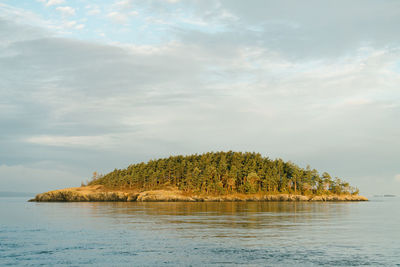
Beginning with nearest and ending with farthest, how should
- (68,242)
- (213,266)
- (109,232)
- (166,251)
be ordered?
(213,266), (166,251), (68,242), (109,232)

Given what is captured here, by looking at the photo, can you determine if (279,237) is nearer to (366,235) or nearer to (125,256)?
(366,235)

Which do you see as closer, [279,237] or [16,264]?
[16,264]

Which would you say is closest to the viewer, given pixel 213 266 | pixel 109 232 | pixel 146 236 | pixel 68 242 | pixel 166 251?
pixel 213 266

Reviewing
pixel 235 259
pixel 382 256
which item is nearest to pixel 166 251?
pixel 235 259

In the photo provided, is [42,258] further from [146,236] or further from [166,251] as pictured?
Answer: [146,236]

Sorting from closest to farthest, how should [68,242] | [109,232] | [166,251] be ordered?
1. [166,251]
2. [68,242]
3. [109,232]

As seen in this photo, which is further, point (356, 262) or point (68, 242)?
point (68, 242)

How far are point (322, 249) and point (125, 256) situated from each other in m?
20.1

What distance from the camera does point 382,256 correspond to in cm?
3506

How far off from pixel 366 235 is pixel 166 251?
2894cm

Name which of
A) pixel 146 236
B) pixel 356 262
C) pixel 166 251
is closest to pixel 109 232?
pixel 146 236

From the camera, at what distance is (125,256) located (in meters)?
35.2

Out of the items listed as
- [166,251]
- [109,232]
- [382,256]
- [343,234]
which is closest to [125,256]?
[166,251]

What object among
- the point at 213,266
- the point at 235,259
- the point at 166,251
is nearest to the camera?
the point at 213,266
